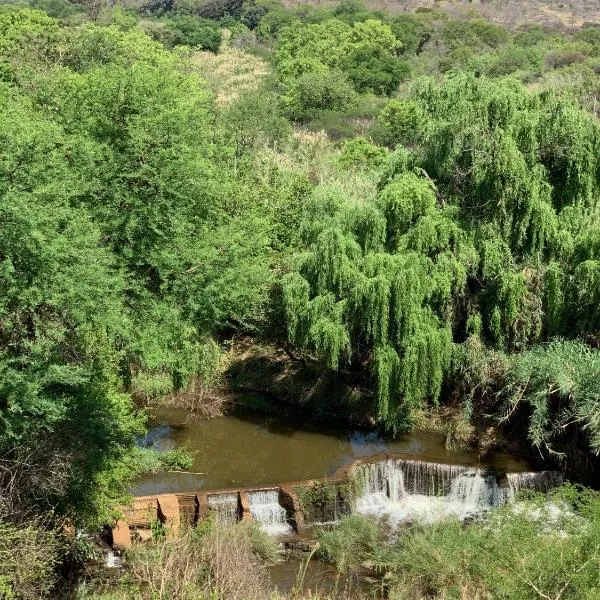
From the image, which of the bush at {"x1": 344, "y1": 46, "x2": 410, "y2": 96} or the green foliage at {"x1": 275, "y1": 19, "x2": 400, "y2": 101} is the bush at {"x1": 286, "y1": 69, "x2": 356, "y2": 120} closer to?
the green foliage at {"x1": 275, "y1": 19, "x2": 400, "y2": 101}

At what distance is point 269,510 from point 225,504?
0.97 m

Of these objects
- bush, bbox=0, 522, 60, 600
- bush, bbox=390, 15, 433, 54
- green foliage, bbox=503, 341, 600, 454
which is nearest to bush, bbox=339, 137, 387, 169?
green foliage, bbox=503, 341, 600, 454

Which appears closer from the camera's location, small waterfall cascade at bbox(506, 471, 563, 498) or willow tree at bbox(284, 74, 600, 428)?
small waterfall cascade at bbox(506, 471, 563, 498)

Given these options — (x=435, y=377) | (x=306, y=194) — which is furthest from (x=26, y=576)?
(x=306, y=194)

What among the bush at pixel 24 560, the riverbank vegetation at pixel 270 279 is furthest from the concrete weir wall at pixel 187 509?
the bush at pixel 24 560

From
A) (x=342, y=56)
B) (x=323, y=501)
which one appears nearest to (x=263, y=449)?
(x=323, y=501)

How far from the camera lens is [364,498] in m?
17.9

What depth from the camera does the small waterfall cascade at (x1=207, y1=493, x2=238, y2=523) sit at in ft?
54.6

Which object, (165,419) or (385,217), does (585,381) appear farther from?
(165,419)

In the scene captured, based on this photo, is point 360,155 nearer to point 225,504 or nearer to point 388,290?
point 388,290

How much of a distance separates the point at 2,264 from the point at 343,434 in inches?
480

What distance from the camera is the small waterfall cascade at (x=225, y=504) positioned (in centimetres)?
1666

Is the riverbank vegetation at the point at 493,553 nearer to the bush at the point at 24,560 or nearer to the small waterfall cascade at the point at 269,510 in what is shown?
the small waterfall cascade at the point at 269,510

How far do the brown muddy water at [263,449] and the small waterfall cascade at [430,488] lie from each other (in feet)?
1.89
